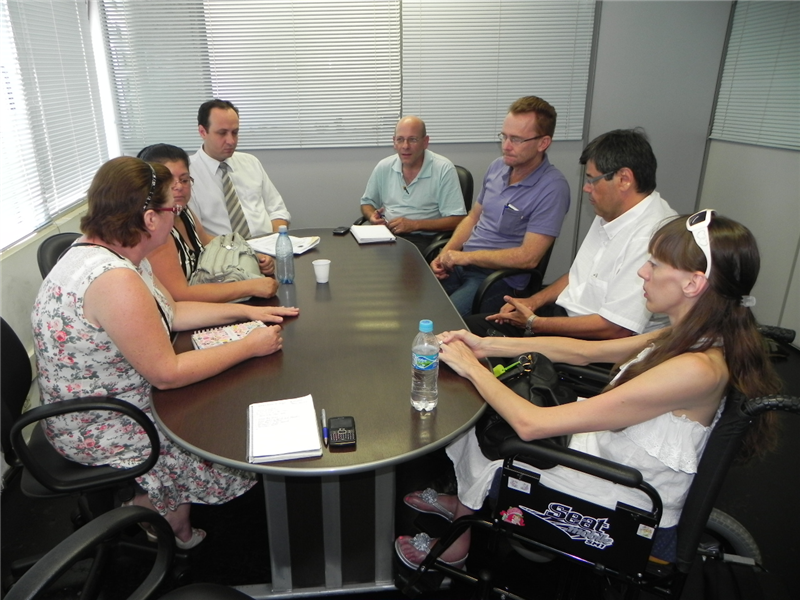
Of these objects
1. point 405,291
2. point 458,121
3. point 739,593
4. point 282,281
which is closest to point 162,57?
point 458,121

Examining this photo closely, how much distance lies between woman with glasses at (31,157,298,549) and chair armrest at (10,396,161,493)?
0.11 ft

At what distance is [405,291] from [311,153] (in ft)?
7.39

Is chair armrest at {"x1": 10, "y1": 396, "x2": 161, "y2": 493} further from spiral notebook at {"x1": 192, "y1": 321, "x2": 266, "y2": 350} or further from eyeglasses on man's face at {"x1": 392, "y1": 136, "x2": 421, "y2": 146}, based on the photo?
eyeglasses on man's face at {"x1": 392, "y1": 136, "x2": 421, "y2": 146}

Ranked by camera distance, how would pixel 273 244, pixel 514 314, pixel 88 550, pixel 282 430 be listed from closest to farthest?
pixel 88 550, pixel 282 430, pixel 514 314, pixel 273 244

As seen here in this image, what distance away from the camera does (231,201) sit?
305 centimetres

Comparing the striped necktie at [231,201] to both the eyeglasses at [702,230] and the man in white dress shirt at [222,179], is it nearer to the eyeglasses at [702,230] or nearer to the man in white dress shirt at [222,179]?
the man in white dress shirt at [222,179]

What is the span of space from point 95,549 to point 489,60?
3.82m

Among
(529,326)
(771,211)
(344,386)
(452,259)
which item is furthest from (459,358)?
(771,211)

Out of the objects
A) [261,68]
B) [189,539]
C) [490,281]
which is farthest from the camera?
[261,68]

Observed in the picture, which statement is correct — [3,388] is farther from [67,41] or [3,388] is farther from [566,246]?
[566,246]

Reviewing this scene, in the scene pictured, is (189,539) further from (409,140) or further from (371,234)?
(409,140)

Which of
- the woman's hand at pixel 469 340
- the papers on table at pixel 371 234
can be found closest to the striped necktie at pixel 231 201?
the papers on table at pixel 371 234

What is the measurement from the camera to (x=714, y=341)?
126 cm

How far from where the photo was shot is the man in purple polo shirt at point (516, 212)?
2668mm
